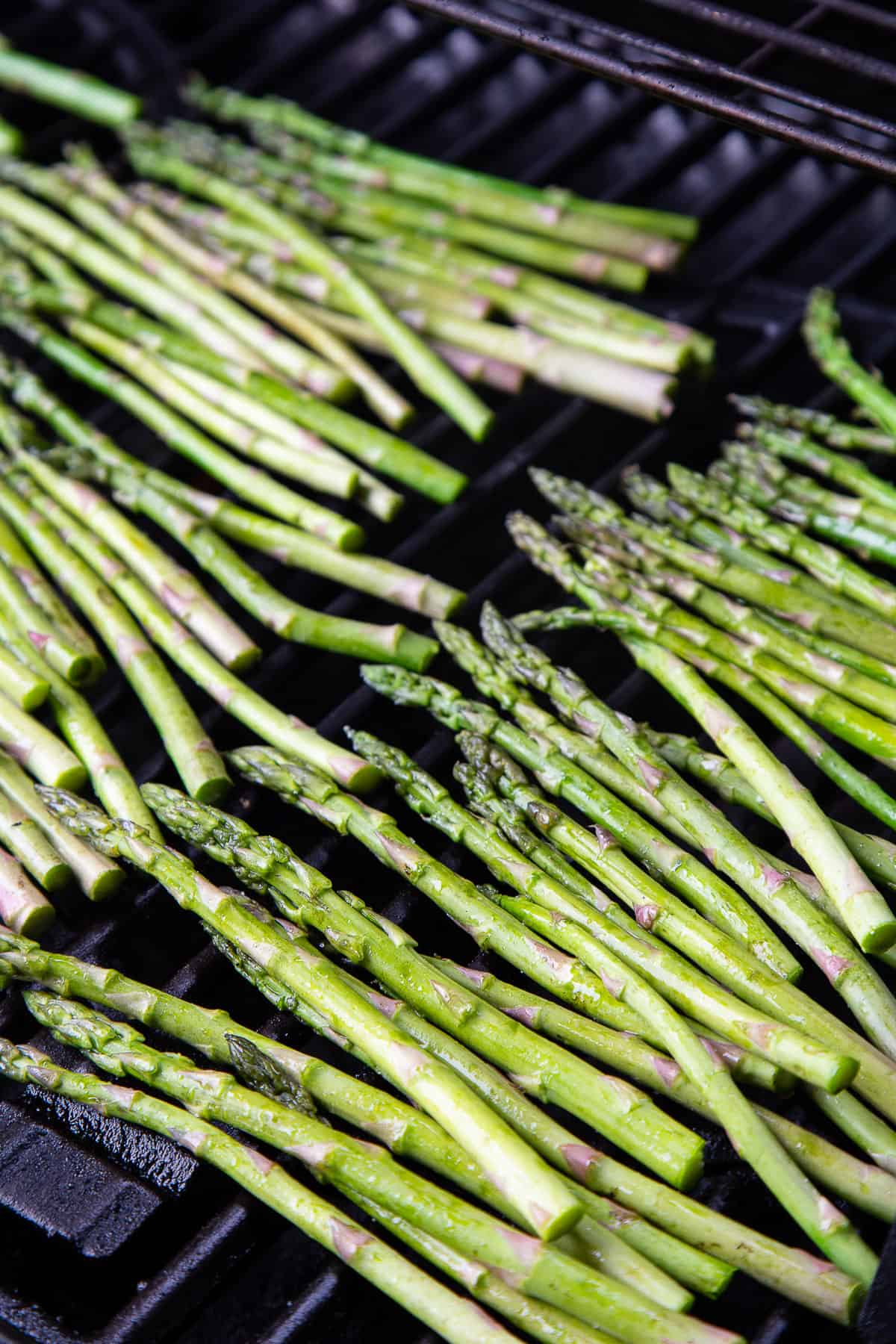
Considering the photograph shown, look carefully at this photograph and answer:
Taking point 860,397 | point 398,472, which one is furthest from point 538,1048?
point 860,397

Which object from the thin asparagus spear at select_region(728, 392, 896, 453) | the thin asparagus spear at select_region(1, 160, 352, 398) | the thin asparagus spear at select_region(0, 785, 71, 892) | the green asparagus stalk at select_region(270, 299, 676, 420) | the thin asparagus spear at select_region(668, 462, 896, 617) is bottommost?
the thin asparagus spear at select_region(0, 785, 71, 892)

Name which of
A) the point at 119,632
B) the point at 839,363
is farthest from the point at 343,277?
the point at 839,363

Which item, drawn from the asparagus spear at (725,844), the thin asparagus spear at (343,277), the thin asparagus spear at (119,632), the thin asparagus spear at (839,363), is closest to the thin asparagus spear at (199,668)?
the thin asparagus spear at (119,632)

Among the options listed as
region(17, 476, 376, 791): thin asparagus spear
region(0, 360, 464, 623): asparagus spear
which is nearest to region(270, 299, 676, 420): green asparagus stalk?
region(0, 360, 464, 623): asparagus spear

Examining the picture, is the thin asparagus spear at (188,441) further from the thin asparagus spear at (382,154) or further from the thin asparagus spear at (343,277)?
the thin asparagus spear at (382,154)

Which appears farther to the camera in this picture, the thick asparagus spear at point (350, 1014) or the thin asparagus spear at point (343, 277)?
the thin asparagus spear at point (343, 277)

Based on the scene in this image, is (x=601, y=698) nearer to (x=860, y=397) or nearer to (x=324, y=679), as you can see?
(x=324, y=679)

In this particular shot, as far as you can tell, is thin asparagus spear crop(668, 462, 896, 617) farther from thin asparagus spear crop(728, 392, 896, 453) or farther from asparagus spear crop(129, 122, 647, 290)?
asparagus spear crop(129, 122, 647, 290)
